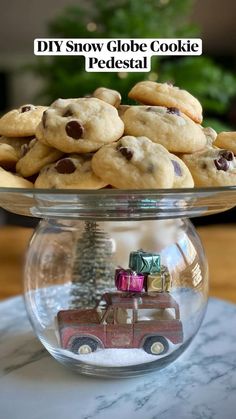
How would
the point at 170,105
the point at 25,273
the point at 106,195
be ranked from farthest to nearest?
the point at 25,273, the point at 170,105, the point at 106,195

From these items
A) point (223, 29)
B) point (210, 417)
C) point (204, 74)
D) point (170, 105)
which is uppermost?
point (223, 29)

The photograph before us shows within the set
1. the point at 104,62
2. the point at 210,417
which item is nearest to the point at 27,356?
the point at 210,417

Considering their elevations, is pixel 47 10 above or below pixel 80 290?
above

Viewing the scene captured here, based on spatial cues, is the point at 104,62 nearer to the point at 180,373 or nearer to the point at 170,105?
the point at 170,105

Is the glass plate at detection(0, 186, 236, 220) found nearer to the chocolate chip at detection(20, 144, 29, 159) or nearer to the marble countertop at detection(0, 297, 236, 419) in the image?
the chocolate chip at detection(20, 144, 29, 159)

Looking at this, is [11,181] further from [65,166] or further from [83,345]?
[83,345]

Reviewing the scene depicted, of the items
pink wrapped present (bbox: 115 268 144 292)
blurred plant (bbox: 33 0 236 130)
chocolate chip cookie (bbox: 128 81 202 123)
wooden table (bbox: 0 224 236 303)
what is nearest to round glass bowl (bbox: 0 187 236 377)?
pink wrapped present (bbox: 115 268 144 292)
